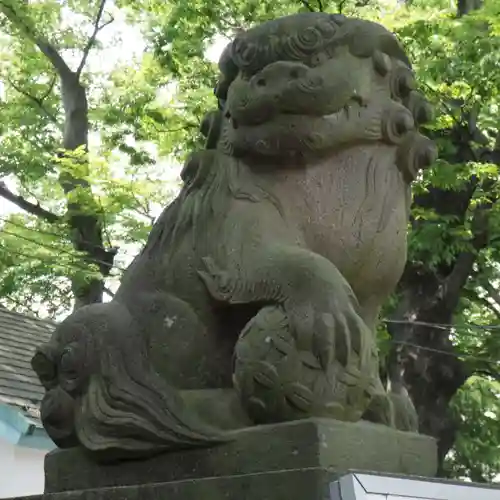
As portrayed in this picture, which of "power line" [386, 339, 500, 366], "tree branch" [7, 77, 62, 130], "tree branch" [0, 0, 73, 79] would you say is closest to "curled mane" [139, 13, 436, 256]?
"power line" [386, 339, 500, 366]

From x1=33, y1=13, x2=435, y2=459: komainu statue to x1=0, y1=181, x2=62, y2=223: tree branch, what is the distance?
279 inches

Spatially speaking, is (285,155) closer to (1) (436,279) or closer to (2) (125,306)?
(2) (125,306)

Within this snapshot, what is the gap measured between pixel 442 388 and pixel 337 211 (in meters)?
5.72

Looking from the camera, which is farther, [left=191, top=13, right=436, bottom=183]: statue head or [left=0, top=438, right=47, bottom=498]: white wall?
[left=0, top=438, right=47, bottom=498]: white wall

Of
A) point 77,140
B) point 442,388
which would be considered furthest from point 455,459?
point 77,140

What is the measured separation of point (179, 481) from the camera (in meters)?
2.20

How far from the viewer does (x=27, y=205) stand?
9789 mm

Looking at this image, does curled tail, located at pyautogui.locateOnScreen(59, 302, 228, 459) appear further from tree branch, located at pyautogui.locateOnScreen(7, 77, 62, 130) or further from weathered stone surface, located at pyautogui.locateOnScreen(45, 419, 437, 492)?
tree branch, located at pyautogui.locateOnScreen(7, 77, 62, 130)

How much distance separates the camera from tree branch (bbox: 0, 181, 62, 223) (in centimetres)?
962

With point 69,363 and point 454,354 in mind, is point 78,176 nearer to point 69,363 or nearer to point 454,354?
point 454,354

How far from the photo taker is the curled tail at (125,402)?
229 centimetres

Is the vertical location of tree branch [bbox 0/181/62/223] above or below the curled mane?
above

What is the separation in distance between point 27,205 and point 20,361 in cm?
181

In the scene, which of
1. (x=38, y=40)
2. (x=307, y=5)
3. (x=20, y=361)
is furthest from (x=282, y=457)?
(x=38, y=40)
